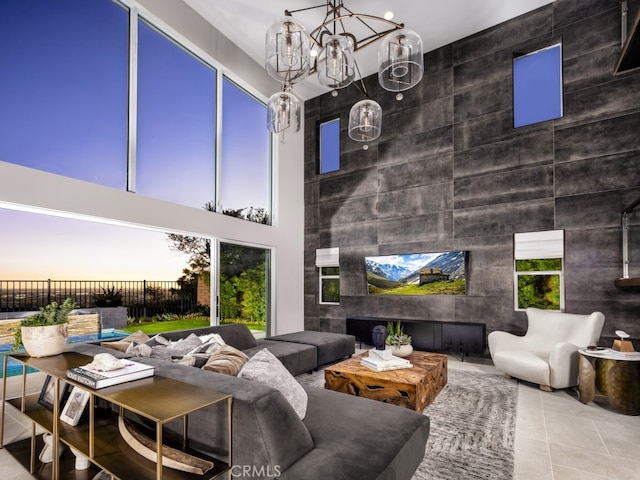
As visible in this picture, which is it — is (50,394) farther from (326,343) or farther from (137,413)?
(326,343)

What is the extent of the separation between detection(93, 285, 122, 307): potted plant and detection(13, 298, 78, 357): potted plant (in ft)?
7.00

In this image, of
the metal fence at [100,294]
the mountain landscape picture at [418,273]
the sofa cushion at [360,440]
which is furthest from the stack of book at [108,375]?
the mountain landscape picture at [418,273]

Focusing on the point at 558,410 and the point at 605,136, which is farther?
the point at 605,136

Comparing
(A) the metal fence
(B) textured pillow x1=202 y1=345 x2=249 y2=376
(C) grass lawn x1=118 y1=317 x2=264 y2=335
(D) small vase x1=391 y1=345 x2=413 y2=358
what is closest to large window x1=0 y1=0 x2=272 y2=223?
(A) the metal fence

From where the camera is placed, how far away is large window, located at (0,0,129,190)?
11.3 ft

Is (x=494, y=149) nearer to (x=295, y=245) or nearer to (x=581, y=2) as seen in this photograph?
(x=581, y=2)

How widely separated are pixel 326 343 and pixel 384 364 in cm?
140

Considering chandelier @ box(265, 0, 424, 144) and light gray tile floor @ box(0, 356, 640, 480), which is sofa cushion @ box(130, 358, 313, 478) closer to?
light gray tile floor @ box(0, 356, 640, 480)

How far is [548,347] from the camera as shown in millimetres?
4129

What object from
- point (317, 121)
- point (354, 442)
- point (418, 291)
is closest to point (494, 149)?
point (418, 291)

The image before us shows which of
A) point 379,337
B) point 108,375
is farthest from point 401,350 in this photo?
point 108,375

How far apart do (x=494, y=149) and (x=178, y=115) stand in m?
4.64

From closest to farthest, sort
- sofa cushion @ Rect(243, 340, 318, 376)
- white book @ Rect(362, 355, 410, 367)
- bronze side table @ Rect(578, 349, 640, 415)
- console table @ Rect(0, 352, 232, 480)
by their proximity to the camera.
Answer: console table @ Rect(0, 352, 232, 480)
bronze side table @ Rect(578, 349, 640, 415)
white book @ Rect(362, 355, 410, 367)
sofa cushion @ Rect(243, 340, 318, 376)

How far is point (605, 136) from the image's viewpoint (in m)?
4.51
